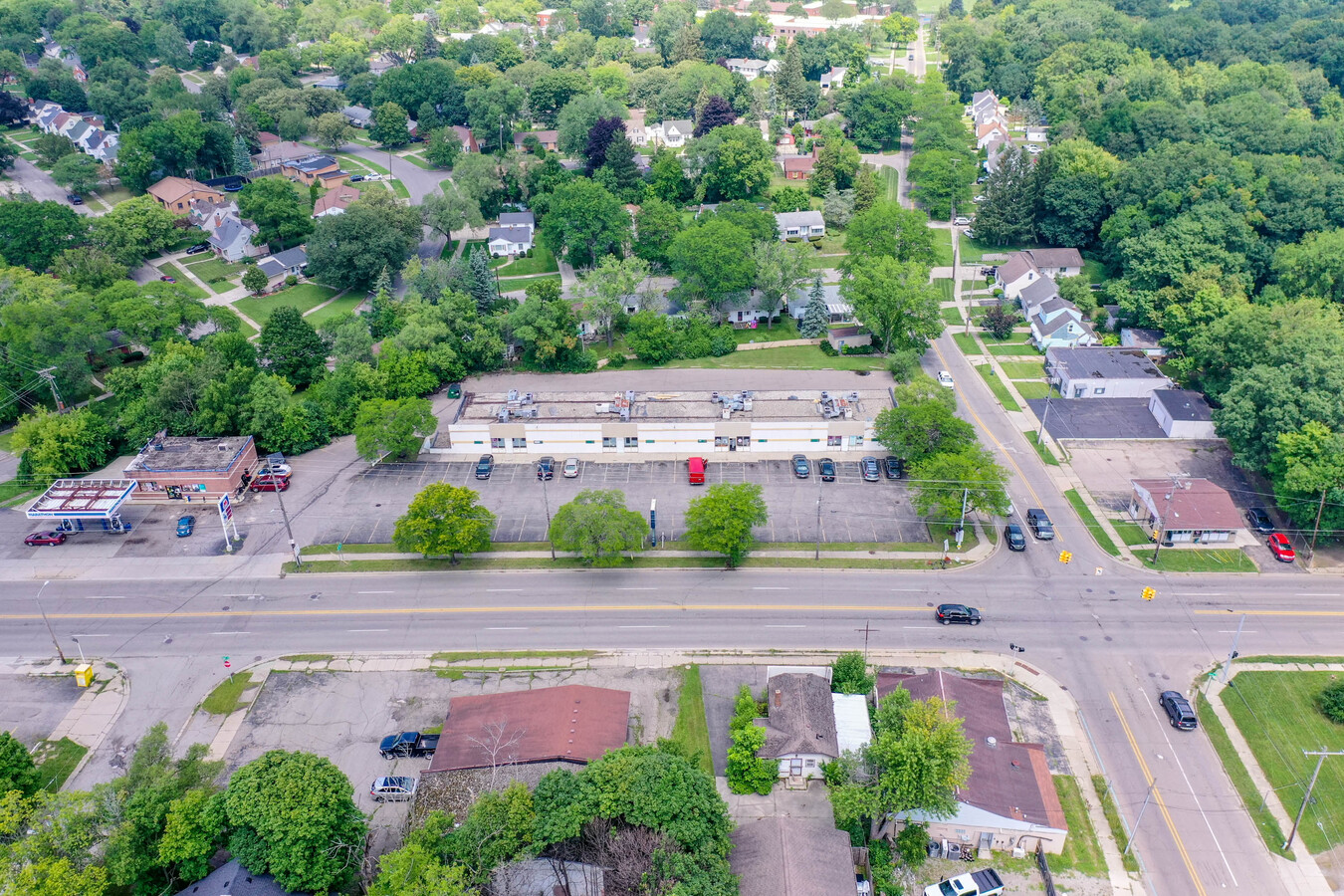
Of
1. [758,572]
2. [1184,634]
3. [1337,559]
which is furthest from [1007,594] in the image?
[1337,559]

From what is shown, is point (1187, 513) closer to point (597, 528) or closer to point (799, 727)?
point (799, 727)

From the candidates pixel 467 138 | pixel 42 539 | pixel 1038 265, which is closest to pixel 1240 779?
pixel 1038 265

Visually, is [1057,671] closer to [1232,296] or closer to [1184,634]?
[1184,634]

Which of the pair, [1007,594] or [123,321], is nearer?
[1007,594]

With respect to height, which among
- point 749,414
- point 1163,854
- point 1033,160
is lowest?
point 1163,854

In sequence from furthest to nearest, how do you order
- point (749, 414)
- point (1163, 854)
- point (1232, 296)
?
point (1232, 296), point (749, 414), point (1163, 854)

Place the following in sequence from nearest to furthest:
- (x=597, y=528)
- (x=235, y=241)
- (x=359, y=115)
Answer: (x=597, y=528)
(x=235, y=241)
(x=359, y=115)
